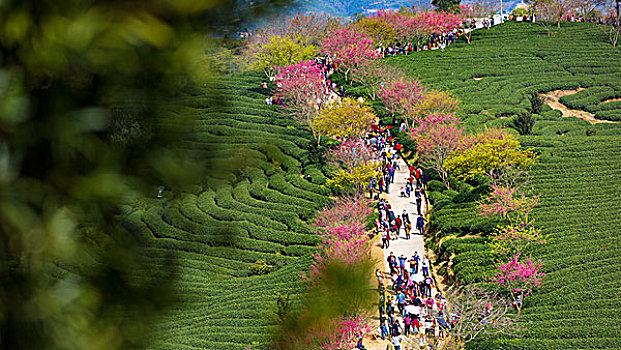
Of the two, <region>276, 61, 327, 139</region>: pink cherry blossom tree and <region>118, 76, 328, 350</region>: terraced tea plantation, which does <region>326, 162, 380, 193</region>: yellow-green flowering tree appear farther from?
<region>276, 61, 327, 139</region>: pink cherry blossom tree

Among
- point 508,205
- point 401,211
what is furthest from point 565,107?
point 508,205

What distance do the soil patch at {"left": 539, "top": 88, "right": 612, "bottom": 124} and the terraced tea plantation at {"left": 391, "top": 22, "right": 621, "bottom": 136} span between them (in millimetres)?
352

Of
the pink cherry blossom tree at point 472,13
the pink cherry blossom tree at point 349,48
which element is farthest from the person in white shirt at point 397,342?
the pink cherry blossom tree at point 472,13

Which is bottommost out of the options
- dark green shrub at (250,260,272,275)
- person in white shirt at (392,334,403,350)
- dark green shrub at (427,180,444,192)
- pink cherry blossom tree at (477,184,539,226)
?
dark green shrub at (250,260,272,275)

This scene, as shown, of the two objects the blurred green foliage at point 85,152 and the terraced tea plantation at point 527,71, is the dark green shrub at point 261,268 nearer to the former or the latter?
the terraced tea plantation at point 527,71

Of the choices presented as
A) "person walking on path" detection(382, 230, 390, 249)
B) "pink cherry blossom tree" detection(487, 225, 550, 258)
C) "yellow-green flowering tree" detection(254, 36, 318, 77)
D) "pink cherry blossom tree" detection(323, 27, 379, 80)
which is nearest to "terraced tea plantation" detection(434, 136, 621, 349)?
"pink cherry blossom tree" detection(487, 225, 550, 258)

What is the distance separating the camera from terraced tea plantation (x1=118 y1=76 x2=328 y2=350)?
3.96 feet

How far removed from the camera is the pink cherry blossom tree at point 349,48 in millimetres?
51344

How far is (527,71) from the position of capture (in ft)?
178

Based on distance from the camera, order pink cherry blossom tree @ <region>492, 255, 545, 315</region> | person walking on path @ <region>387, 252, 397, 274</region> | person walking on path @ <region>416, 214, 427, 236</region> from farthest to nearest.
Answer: person walking on path @ <region>416, 214, 427, 236</region>, person walking on path @ <region>387, 252, 397, 274</region>, pink cherry blossom tree @ <region>492, 255, 545, 315</region>

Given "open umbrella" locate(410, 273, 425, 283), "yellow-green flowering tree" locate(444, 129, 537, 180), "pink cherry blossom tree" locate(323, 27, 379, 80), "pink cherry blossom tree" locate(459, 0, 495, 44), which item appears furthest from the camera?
"pink cherry blossom tree" locate(459, 0, 495, 44)

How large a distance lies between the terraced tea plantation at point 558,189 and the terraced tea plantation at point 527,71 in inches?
3.8

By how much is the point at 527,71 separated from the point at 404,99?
2084cm

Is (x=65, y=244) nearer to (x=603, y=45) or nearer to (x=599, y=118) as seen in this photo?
(x=599, y=118)
